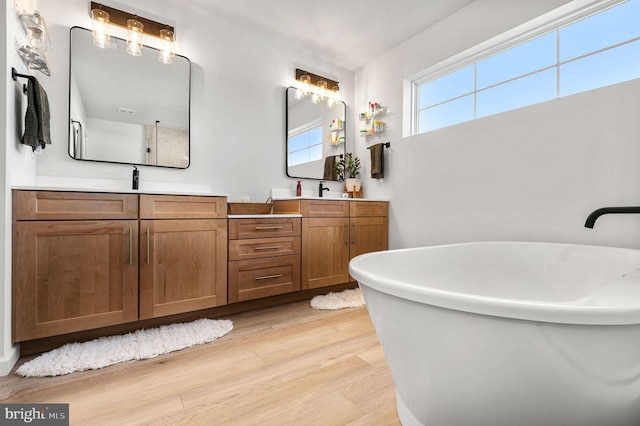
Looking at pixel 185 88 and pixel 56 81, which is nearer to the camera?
pixel 56 81

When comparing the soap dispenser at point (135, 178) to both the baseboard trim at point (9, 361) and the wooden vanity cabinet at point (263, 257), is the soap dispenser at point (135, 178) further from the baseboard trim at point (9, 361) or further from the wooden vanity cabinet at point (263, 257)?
the baseboard trim at point (9, 361)

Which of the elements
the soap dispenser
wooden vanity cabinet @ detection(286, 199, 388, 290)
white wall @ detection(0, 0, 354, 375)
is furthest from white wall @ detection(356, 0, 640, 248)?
the soap dispenser

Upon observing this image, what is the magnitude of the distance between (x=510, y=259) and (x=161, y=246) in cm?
221

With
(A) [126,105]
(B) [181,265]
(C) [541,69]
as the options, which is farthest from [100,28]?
(C) [541,69]

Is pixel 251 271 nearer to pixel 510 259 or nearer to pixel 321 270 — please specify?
pixel 321 270

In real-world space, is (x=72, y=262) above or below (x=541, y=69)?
below

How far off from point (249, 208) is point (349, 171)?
1334 millimetres

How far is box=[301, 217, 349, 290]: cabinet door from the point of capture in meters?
2.55

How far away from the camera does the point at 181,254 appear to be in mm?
1936

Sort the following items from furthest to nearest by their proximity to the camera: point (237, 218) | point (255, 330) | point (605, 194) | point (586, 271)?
point (237, 218) → point (255, 330) → point (605, 194) → point (586, 271)

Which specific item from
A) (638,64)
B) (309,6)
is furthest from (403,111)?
(638,64)

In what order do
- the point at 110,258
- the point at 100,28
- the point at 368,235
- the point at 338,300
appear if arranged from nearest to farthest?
the point at 110,258 → the point at 100,28 → the point at 338,300 → the point at 368,235

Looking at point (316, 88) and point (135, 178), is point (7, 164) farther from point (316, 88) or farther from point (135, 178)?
point (316, 88)

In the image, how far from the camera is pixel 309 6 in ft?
8.25
